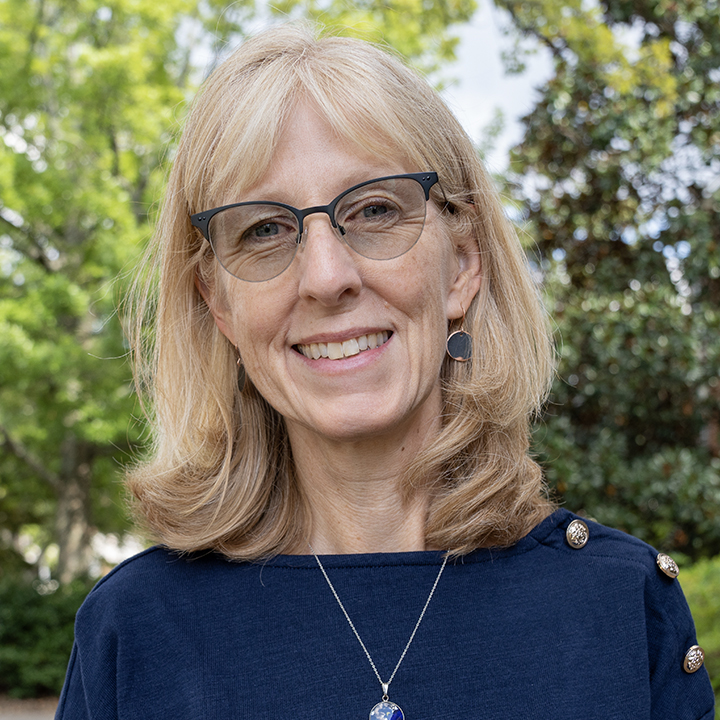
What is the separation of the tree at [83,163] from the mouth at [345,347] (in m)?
8.01

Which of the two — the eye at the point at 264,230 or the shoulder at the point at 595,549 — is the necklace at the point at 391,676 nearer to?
the shoulder at the point at 595,549

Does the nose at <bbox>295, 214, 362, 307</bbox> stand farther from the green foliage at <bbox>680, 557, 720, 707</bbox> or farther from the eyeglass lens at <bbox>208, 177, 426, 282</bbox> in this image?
the green foliage at <bbox>680, 557, 720, 707</bbox>

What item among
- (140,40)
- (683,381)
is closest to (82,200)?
(140,40)

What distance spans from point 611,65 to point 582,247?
1.68m

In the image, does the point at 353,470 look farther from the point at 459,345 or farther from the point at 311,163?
the point at 311,163

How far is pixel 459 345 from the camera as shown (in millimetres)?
1965

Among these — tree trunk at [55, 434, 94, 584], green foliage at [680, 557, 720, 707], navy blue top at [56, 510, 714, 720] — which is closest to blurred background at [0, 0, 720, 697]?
green foliage at [680, 557, 720, 707]

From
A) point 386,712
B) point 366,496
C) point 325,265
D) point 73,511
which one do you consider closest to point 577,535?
point 366,496

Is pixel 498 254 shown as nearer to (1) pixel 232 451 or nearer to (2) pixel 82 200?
(1) pixel 232 451

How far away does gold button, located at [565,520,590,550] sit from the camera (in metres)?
1.91

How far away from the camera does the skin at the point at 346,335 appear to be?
167 cm

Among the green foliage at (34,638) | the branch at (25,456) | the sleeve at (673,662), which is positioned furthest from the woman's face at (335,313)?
the branch at (25,456)

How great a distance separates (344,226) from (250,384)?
0.62 m

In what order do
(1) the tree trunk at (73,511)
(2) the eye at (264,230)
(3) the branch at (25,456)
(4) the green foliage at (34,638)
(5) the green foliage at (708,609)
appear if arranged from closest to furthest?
(2) the eye at (264,230)
(5) the green foliage at (708,609)
(4) the green foliage at (34,638)
(3) the branch at (25,456)
(1) the tree trunk at (73,511)
